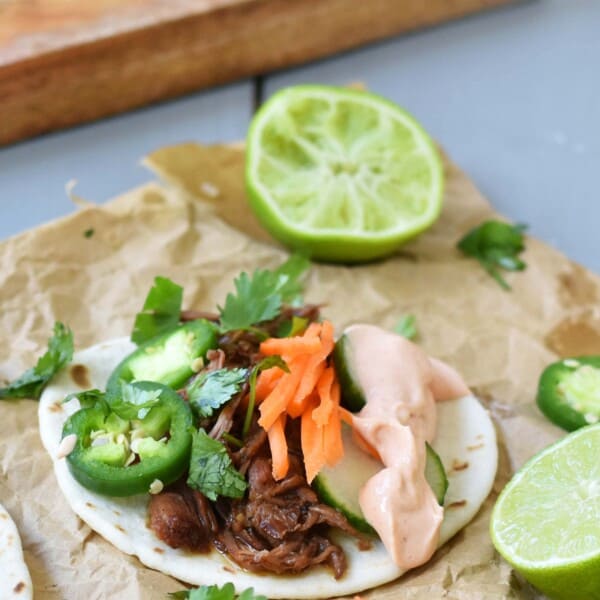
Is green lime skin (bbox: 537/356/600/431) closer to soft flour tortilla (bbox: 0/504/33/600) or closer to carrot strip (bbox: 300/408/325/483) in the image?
carrot strip (bbox: 300/408/325/483)

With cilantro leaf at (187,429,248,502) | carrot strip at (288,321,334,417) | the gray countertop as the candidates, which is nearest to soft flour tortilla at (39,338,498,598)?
cilantro leaf at (187,429,248,502)

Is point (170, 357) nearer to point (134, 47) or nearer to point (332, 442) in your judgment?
point (332, 442)

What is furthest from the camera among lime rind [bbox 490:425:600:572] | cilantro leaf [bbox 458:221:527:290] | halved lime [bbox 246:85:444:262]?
cilantro leaf [bbox 458:221:527:290]

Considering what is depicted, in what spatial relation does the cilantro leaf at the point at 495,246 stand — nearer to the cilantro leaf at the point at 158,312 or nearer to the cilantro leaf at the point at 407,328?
the cilantro leaf at the point at 407,328

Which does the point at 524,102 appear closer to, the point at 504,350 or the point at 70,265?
the point at 504,350

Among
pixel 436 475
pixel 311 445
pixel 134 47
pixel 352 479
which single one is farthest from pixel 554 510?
pixel 134 47

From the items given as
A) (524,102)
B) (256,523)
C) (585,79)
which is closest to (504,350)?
(256,523)
